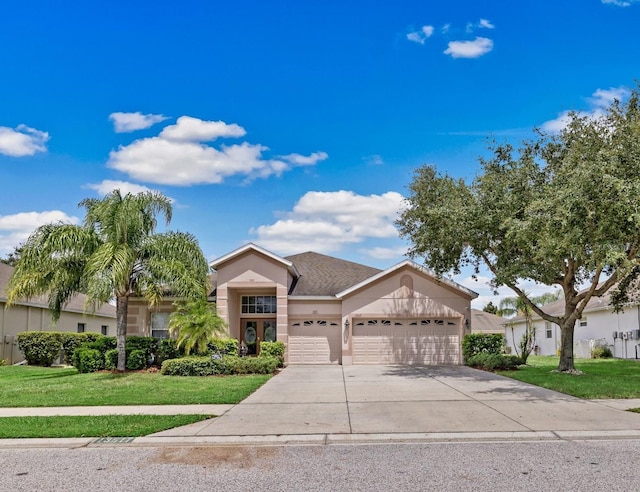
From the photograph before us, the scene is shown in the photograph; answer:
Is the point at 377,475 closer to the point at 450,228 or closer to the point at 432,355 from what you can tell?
the point at 450,228

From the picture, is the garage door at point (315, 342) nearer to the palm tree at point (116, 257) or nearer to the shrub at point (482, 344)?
the shrub at point (482, 344)

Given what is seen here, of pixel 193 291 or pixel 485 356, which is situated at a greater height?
pixel 193 291

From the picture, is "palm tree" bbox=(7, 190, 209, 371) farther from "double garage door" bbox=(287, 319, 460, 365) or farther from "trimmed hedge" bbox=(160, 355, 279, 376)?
"double garage door" bbox=(287, 319, 460, 365)

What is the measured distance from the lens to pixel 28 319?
87.7ft

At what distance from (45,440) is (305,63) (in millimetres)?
12967

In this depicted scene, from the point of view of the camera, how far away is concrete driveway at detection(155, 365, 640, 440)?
30.4 feet

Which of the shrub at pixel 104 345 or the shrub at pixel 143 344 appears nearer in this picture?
the shrub at pixel 104 345

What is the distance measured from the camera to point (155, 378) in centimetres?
1833

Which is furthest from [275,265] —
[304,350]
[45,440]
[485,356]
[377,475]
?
[377,475]

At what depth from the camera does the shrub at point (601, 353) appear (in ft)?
95.8

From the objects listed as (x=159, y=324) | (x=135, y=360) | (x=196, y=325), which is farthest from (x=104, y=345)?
(x=159, y=324)

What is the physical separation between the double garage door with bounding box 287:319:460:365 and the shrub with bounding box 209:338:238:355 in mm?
3784

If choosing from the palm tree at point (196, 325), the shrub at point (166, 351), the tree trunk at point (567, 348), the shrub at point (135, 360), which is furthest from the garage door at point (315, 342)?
the tree trunk at point (567, 348)

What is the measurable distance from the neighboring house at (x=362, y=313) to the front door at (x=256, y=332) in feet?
3.17
